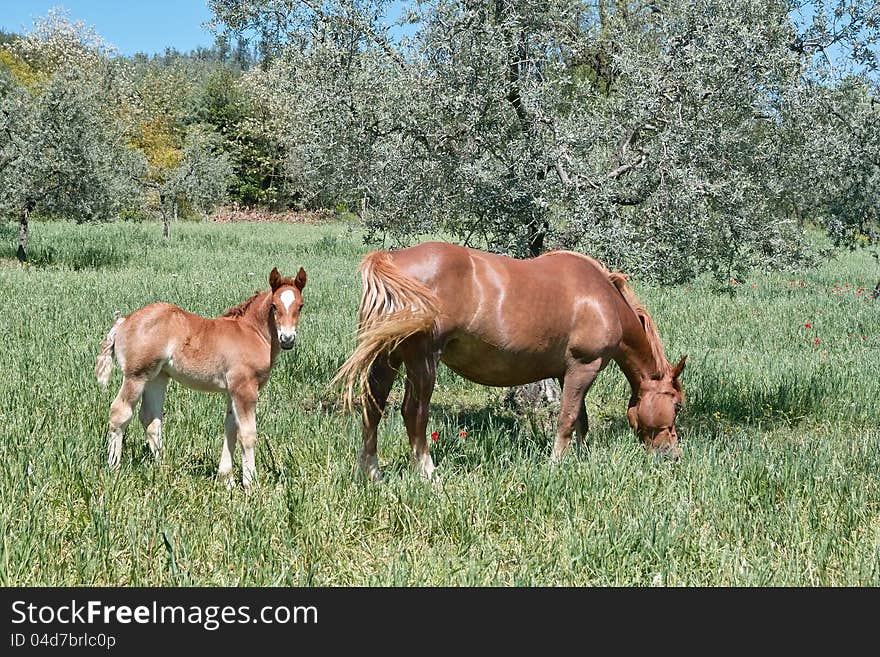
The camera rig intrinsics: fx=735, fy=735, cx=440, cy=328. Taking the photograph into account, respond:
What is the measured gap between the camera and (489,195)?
769 cm

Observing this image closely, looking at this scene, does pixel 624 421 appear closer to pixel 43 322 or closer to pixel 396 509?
pixel 396 509

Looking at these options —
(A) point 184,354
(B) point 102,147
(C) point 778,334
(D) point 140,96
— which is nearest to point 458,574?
(A) point 184,354

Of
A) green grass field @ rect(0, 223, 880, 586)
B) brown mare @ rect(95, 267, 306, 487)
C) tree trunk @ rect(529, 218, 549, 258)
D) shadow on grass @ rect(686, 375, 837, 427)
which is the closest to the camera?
green grass field @ rect(0, 223, 880, 586)

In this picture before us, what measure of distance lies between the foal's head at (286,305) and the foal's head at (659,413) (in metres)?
3.21

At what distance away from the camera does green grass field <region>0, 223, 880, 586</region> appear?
4.09 m

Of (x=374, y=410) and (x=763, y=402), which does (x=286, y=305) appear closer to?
(x=374, y=410)

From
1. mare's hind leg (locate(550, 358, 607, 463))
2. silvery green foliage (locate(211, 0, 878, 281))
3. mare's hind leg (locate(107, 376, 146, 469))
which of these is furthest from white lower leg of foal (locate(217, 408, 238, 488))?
silvery green foliage (locate(211, 0, 878, 281))

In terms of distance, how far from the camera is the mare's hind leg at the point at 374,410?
5703 mm

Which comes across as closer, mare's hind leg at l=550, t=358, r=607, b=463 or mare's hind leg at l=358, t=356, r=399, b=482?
mare's hind leg at l=358, t=356, r=399, b=482

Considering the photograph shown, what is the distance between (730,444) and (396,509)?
12.5 feet

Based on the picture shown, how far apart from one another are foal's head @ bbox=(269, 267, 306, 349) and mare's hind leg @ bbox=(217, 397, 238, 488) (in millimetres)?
851

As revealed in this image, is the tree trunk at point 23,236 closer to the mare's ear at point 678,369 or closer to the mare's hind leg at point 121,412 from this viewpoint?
the mare's hind leg at point 121,412

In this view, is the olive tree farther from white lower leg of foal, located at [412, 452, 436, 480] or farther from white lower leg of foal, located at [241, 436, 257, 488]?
white lower leg of foal, located at [412, 452, 436, 480]

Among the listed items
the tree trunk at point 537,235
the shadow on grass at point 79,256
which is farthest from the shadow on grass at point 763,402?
the shadow on grass at point 79,256
